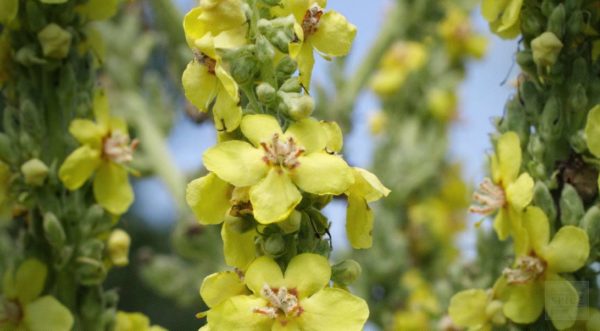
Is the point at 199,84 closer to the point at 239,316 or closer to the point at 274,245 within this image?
the point at 274,245

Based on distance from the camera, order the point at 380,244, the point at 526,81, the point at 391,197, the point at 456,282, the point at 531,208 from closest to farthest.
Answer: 1. the point at 531,208
2. the point at 526,81
3. the point at 456,282
4. the point at 380,244
5. the point at 391,197

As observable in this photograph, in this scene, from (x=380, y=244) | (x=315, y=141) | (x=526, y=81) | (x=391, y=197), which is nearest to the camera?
(x=315, y=141)

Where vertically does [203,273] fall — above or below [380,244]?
below

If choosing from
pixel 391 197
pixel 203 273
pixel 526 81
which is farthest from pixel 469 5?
pixel 526 81

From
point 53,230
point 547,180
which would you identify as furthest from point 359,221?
point 53,230

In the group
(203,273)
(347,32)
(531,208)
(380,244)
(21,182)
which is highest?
(347,32)

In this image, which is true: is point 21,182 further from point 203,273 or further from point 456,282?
point 203,273
